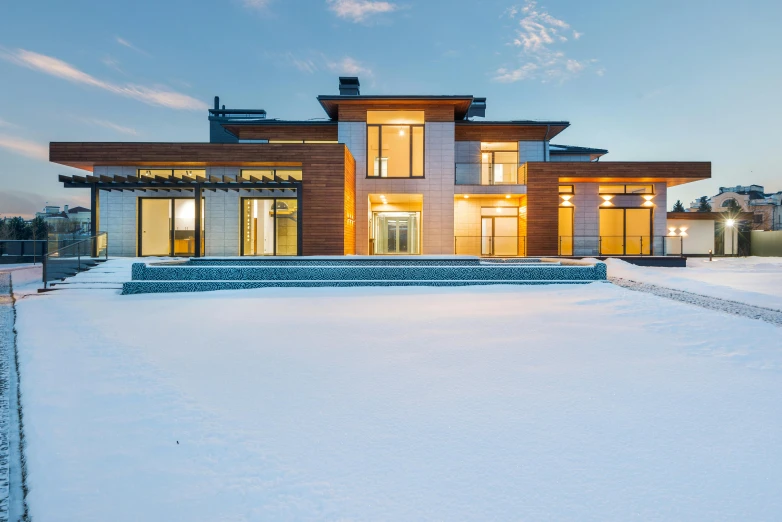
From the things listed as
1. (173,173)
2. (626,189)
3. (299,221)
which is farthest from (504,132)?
(173,173)

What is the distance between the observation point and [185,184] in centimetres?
1517

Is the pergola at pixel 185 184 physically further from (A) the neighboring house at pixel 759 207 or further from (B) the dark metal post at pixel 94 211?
(A) the neighboring house at pixel 759 207

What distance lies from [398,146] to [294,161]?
15.8 feet

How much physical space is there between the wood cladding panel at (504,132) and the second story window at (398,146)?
264 centimetres

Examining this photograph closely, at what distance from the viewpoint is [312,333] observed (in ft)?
18.9

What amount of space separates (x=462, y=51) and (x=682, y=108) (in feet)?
70.7

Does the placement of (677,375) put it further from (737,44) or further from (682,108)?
(682,108)

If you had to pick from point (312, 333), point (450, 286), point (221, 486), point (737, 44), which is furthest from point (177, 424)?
point (737, 44)

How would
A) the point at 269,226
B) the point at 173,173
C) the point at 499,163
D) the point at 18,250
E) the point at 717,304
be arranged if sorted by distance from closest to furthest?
1. the point at 717,304
2. the point at 269,226
3. the point at 173,173
4. the point at 499,163
5. the point at 18,250

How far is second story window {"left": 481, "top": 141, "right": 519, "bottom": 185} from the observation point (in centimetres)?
1897

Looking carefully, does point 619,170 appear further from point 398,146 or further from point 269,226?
point 269,226

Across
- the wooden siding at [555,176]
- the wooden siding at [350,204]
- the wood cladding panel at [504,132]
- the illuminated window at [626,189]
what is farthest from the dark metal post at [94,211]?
the illuminated window at [626,189]

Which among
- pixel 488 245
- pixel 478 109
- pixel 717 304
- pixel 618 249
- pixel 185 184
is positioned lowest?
pixel 717 304

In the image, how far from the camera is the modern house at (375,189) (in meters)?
15.6
